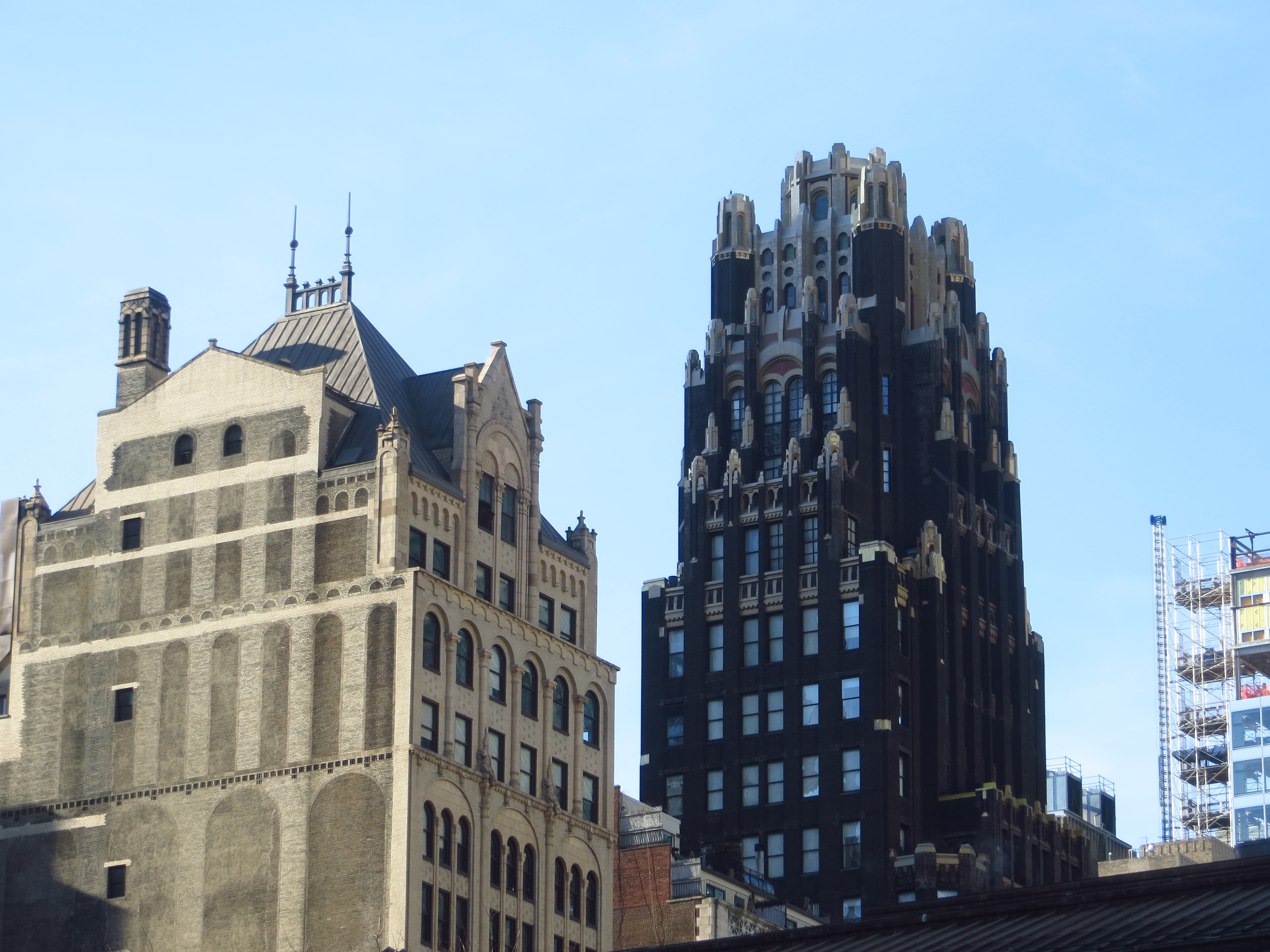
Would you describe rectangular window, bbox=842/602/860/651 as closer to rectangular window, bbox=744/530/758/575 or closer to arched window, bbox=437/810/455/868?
rectangular window, bbox=744/530/758/575

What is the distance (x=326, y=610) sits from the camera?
10662 cm

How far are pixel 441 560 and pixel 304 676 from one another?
7716 mm

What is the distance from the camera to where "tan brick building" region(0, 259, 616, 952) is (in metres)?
104

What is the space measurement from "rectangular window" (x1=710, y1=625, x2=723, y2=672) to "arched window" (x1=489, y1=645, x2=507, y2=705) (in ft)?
192

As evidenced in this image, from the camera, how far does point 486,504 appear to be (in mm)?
113500

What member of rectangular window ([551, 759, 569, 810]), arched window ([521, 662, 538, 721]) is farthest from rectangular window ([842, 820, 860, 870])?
arched window ([521, 662, 538, 721])

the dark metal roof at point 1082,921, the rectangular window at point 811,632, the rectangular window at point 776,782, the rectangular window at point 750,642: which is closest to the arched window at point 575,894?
the dark metal roof at point 1082,921

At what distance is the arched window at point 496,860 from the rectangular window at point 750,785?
56579mm

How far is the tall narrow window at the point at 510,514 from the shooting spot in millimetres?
114312

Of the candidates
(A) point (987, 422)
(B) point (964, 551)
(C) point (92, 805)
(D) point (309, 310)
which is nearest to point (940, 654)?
(B) point (964, 551)

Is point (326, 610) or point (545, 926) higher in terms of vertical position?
point (326, 610)

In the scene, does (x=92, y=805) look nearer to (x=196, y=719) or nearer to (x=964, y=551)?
(x=196, y=719)

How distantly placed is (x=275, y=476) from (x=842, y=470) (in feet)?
221

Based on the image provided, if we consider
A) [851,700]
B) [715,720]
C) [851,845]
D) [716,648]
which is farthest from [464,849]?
[716,648]
